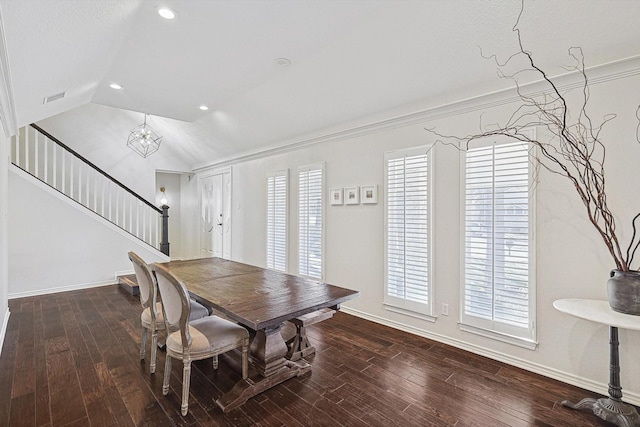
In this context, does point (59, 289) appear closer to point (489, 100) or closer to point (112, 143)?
point (112, 143)

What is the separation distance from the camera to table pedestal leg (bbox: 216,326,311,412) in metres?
2.23

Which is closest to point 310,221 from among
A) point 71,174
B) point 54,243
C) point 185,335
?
point 185,335

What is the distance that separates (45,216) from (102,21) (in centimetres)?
436

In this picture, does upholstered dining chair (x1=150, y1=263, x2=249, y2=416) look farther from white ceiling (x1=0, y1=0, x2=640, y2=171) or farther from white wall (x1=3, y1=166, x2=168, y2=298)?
white wall (x1=3, y1=166, x2=168, y2=298)

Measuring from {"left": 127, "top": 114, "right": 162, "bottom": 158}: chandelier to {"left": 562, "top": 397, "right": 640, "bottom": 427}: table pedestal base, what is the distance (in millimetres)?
7628

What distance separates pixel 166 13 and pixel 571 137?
133 inches

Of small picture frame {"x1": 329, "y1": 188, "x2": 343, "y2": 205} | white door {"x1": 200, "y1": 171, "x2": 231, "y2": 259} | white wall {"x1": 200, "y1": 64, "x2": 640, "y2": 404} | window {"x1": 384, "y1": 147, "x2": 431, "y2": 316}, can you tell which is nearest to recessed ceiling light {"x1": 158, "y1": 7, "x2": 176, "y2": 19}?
white wall {"x1": 200, "y1": 64, "x2": 640, "y2": 404}

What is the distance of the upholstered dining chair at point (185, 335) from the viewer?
205 centimetres

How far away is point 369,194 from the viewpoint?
12.7ft

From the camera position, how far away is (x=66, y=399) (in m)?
2.20

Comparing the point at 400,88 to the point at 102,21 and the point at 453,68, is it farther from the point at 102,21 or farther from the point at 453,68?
the point at 102,21

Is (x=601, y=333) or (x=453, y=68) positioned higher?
(x=453, y=68)

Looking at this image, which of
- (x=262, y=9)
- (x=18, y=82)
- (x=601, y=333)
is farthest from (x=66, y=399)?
(x=601, y=333)

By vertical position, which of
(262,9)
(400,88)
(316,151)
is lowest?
(316,151)
